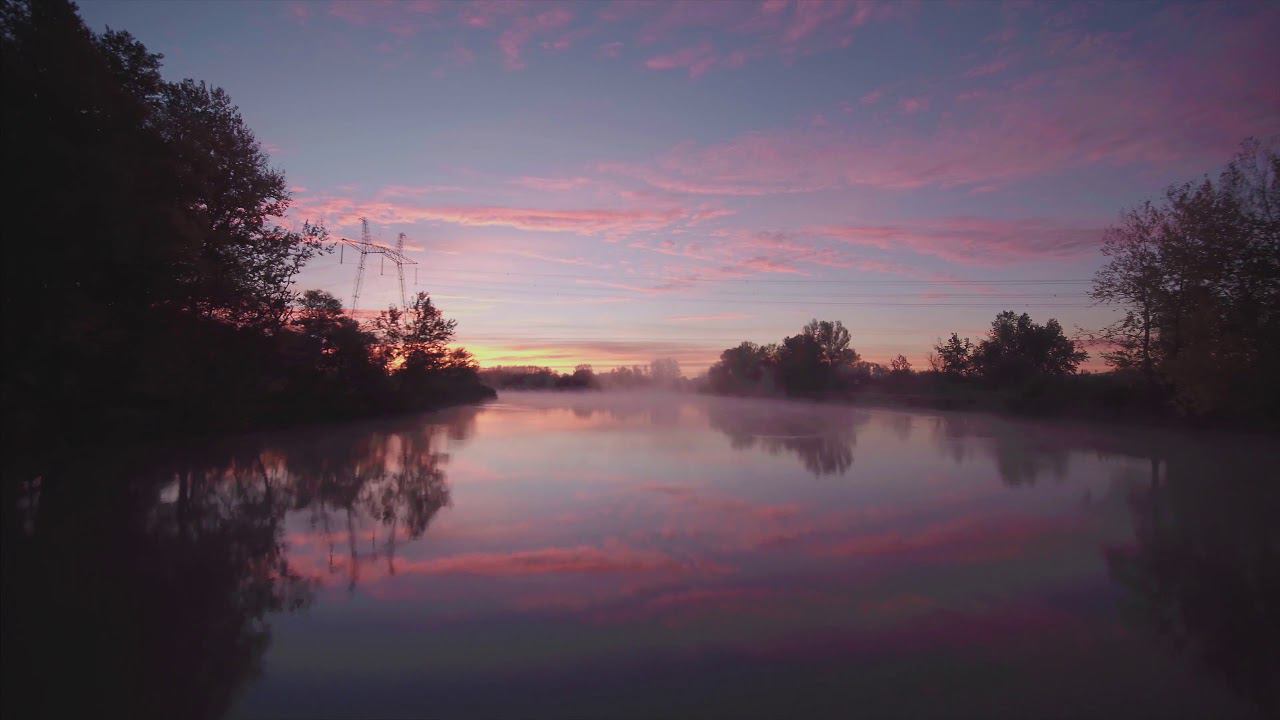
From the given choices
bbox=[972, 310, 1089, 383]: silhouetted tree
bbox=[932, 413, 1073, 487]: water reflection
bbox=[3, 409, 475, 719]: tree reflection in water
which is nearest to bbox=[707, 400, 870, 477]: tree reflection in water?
bbox=[932, 413, 1073, 487]: water reflection

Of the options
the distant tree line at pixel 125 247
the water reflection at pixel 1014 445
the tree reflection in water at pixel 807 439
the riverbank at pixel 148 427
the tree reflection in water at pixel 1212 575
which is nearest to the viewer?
the tree reflection in water at pixel 1212 575

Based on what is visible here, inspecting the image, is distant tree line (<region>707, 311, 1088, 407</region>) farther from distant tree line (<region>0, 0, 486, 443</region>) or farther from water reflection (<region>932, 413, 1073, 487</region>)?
distant tree line (<region>0, 0, 486, 443</region>)

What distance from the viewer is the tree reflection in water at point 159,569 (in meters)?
4.30

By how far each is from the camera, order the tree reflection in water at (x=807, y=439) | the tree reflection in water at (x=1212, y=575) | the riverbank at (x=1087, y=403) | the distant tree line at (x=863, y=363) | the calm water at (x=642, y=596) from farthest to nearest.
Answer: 1. the distant tree line at (x=863, y=363)
2. the riverbank at (x=1087, y=403)
3. the tree reflection in water at (x=807, y=439)
4. the tree reflection in water at (x=1212, y=575)
5. the calm water at (x=642, y=596)

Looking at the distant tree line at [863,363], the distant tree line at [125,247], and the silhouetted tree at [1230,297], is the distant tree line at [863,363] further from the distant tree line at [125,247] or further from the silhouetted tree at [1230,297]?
the distant tree line at [125,247]

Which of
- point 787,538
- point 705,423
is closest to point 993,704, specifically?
point 787,538

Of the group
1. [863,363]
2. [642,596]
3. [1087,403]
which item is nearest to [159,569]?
[642,596]

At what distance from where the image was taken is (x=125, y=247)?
10828mm

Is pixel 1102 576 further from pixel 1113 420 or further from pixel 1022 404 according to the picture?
pixel 1022 404

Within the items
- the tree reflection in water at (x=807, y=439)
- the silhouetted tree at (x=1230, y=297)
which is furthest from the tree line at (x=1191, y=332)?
the tree reflection in water at (x=807, y=439)

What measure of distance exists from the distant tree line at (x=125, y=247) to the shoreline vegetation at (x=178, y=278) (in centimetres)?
4

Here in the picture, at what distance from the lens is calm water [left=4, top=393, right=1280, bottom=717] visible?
13.9ft

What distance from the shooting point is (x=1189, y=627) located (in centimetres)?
527

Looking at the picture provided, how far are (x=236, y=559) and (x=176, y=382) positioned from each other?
40.0ft
